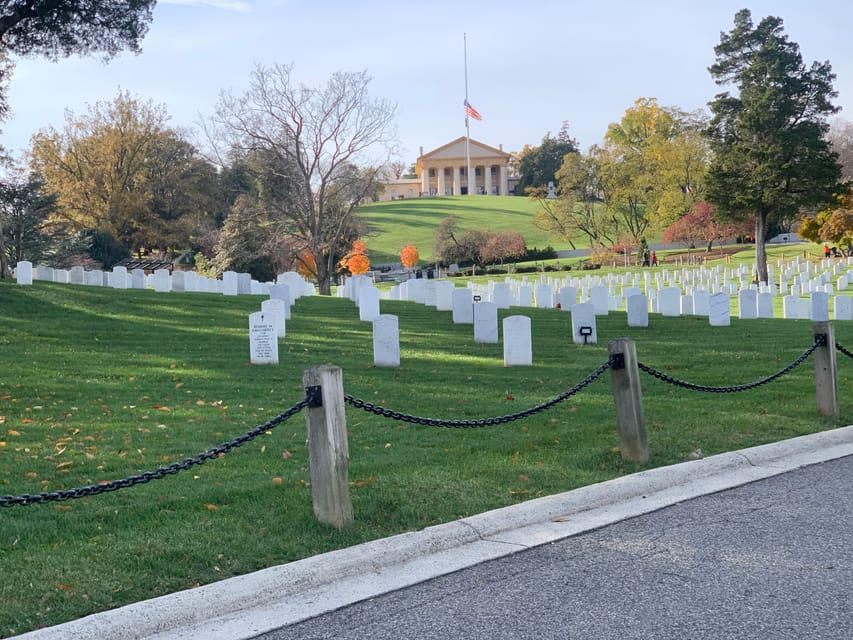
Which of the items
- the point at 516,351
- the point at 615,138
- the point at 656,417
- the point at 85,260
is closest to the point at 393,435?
the point at 656,417

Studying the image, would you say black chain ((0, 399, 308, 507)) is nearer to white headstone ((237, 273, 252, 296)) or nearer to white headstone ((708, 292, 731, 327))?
white headstone ((708, 292, 731, 327))

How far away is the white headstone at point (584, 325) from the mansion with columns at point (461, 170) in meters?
127

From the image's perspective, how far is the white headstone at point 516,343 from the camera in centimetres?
1427

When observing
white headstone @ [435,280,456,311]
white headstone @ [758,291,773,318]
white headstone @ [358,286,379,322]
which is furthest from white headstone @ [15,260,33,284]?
white headstone @ [758,291,773,318]

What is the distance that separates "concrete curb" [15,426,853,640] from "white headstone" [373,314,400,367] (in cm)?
724

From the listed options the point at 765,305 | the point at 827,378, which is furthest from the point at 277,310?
the point at 765,305

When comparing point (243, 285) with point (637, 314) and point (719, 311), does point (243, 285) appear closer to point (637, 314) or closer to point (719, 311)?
point (637, 314)

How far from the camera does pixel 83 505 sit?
628 cm

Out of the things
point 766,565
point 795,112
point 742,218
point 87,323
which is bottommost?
point 766,565

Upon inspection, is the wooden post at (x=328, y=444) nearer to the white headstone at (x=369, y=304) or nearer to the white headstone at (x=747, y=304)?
the white headstone at (x=369, y=304)

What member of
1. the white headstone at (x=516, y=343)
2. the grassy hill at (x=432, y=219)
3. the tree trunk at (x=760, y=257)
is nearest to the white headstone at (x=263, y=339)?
the white headstone at (x=516, y=343)

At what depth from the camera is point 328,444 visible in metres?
5.67

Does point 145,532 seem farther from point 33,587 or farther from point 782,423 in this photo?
point 782,423

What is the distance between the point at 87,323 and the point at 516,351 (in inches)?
338
